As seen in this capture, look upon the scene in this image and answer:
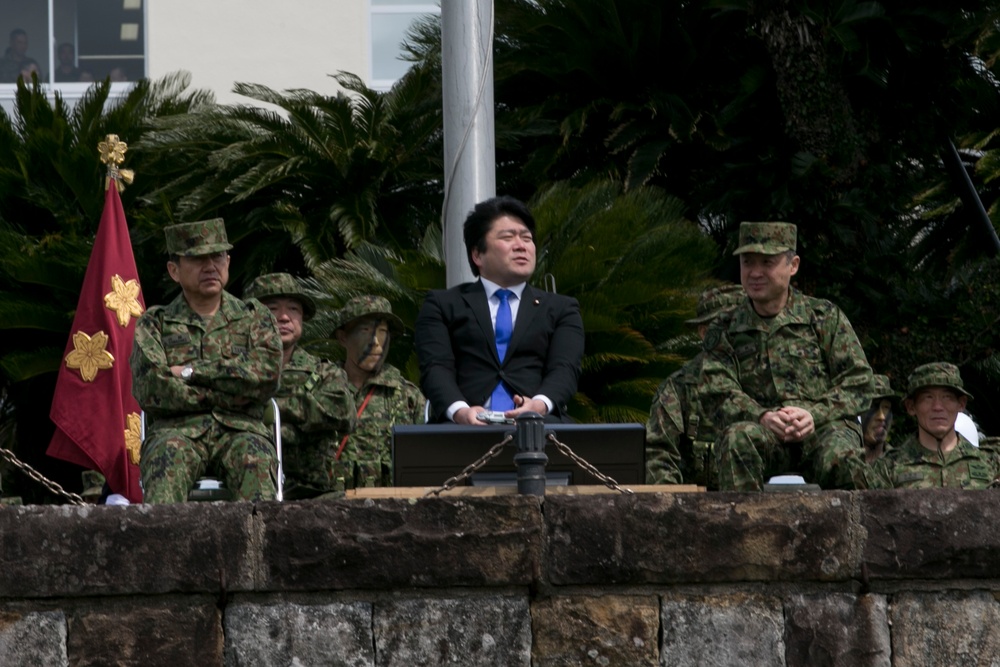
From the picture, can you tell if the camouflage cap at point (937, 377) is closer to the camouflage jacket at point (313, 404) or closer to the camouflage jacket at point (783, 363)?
the camouflage jacket at point (783, 363)

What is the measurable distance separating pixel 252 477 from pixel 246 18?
1110 cm

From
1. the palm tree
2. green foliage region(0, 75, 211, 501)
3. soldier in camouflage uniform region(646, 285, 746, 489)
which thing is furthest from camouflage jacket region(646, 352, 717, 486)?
green foliage region(0, 75, 211, 501)

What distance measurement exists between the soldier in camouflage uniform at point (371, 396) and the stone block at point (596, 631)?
313 centimetres

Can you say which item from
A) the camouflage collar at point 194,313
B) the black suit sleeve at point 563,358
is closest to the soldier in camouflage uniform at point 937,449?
the black suit sleeve at point 563,358

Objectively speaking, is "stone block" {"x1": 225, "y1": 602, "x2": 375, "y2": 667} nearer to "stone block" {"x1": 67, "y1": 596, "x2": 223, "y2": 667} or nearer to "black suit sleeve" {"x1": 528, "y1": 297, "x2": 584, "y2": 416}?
"stone block" {"x1": 67, "y1": 596, "x2": 223, "y2": 667}

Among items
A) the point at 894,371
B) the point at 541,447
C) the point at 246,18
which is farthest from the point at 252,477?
the point at 246,18

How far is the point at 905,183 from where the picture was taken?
50.3 ft

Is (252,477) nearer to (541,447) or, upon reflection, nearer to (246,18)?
(541,447)

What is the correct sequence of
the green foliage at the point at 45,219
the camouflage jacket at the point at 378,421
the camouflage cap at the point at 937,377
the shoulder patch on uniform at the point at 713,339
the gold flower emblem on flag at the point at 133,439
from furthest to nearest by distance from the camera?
1. the green foliage at the point at 45,219
2. the gold flower emblem on flag at the point at 133,439
3. the camouflage jacket at the point at 378,421
4. the camouflage cap at the point at 937,377
5. the shoulder patch on uniform at the point at 713,339

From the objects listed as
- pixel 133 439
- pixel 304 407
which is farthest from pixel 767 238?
pixel 133 439

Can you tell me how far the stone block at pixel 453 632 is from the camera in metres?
7.07

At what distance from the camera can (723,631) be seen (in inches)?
279

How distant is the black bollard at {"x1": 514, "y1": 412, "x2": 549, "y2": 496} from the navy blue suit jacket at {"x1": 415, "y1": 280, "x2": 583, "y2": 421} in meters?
1.27

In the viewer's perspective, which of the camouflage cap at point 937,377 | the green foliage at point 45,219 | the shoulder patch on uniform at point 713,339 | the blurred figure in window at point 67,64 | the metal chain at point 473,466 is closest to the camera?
the metal chain at point 473,466
